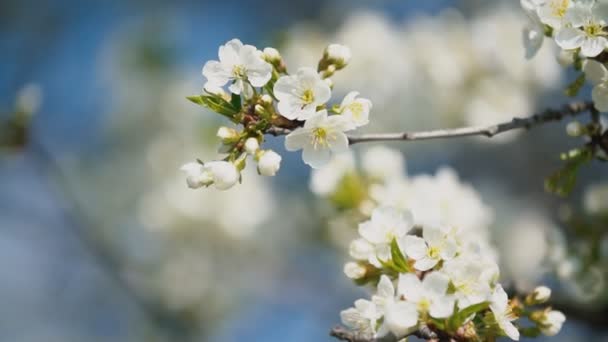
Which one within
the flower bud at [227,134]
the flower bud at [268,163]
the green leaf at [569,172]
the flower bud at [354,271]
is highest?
the green leaf at [569,172]

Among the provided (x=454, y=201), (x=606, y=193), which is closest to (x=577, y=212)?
(x=606, y=193)

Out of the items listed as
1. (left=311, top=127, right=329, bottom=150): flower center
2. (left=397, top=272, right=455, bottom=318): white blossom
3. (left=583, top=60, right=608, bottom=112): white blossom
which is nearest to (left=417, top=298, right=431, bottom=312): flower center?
(left=397, top=272, right=455, bottom=318): white blossom

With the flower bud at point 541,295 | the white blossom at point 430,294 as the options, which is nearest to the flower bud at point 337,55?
the white blossom at point 430,294

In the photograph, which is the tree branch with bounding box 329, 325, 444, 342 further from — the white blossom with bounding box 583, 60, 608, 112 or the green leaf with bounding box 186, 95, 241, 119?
the white blossom with bounding box 583, 60, 608, 112

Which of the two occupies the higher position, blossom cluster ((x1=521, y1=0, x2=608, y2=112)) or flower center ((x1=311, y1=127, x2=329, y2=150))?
blossom cluster ((x1=521, y1=0, x2=608, y2=112))

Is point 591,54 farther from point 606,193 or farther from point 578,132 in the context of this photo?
point 606,193

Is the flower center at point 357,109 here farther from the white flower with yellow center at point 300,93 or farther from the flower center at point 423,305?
the flower center at point 423,305
